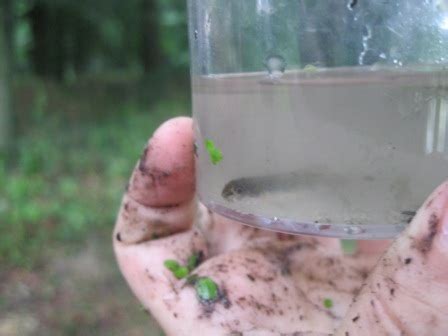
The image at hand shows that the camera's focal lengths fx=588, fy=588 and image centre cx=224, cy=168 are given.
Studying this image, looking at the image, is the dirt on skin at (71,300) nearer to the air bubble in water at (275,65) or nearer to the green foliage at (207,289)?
the green foliage at (207,289)

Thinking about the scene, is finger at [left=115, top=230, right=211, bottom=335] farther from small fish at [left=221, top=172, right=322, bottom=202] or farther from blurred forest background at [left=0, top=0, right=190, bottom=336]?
blurred forest background at [left=0, top=0, right=190, bottom=336]

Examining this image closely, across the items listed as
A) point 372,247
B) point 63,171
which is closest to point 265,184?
point 372,247

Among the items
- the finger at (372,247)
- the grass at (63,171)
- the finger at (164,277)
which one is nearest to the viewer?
the finger at (164,277)

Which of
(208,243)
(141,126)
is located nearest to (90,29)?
(141,126)

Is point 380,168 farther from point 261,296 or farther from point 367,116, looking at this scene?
point 261,296

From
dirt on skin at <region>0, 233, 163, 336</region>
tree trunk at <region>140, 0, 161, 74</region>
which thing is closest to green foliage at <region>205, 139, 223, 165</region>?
dirt on skin at <region>0, 233, 163, 336</region>

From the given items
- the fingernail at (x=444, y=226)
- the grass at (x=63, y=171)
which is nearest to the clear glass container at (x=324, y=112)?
the fingernail at (x=444, y=226)
